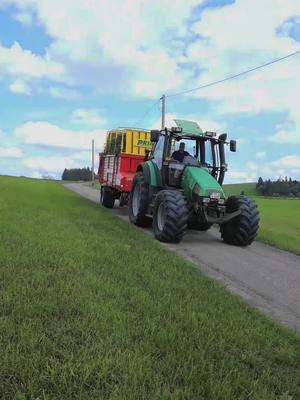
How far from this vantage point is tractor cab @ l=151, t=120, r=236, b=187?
44.5 feet

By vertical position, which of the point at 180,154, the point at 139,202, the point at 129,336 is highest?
the point at 180,154

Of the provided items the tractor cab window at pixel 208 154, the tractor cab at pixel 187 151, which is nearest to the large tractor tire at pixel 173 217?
the tractor cab at pixel 187 151

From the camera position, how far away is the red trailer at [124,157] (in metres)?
18.7

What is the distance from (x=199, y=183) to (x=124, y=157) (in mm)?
6765

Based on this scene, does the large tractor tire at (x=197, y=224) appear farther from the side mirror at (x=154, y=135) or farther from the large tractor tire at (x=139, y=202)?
the side mirror at (x=154, y=135)

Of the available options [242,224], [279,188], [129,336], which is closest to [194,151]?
[242,224]

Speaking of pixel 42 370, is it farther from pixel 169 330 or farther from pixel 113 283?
pixel 113 283

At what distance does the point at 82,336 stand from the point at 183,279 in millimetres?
2989

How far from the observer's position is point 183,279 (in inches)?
286

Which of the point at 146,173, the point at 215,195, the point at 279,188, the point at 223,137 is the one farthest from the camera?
the point at 279,188

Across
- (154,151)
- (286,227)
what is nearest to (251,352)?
(154,151)

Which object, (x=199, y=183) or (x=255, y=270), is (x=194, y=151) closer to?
(x=199, y=183)

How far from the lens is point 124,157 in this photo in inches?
736

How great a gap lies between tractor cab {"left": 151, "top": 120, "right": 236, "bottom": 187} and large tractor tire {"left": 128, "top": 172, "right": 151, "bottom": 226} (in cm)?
85
